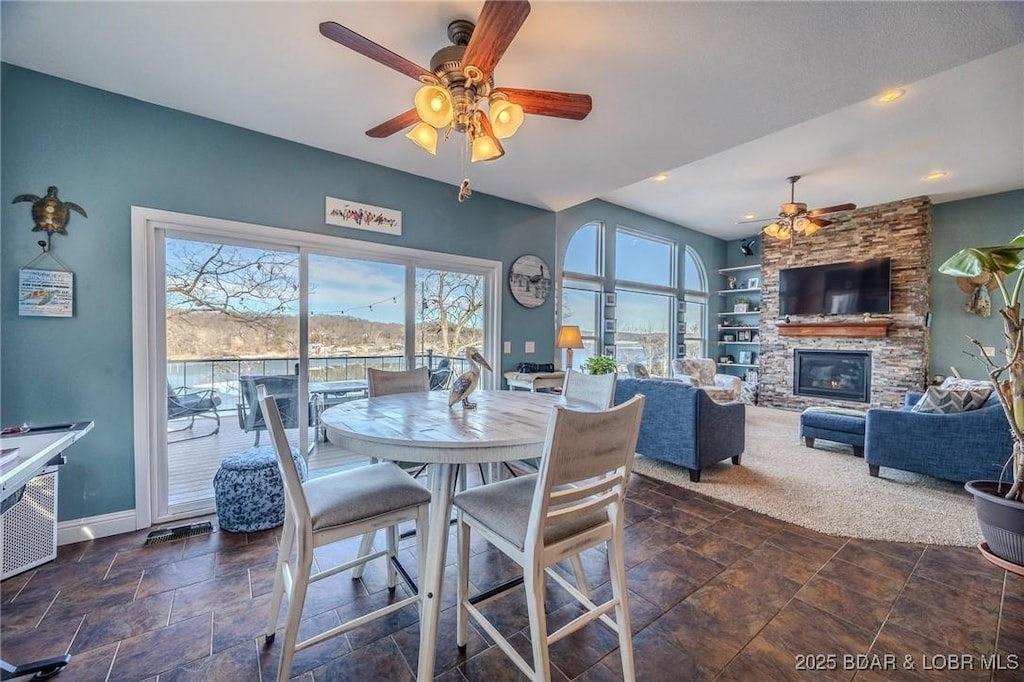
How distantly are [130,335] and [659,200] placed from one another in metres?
5.76

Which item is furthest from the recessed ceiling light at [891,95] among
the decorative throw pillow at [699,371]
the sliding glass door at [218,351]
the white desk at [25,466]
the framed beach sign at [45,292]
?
the framed beach sign at [45,292]

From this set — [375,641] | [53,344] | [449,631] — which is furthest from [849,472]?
[53,344]

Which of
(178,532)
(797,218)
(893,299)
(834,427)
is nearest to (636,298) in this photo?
(797,218)

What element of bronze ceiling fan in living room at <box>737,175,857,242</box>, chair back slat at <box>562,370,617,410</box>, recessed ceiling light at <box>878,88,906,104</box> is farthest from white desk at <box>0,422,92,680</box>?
bronze ceiling fan in living room at <box>737,175,857,242</box>

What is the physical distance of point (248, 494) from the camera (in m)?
2.45

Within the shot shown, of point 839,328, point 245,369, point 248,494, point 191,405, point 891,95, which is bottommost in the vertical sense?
point 248,494

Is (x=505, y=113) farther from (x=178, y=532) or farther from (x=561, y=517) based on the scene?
(x=178, y=532)

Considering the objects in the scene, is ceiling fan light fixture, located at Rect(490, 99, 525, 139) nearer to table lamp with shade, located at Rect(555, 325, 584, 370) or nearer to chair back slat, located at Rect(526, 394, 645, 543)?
chair back slat, located at Rect(526, 394, 645, 543)

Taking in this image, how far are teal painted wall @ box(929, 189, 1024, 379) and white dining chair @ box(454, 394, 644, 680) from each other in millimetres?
6629

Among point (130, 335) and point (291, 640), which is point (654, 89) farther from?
point (130, 335)

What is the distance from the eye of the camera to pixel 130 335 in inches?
96.0

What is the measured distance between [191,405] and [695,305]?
7.52 meters

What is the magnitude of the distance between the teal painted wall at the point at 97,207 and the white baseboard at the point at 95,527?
0.03 meters

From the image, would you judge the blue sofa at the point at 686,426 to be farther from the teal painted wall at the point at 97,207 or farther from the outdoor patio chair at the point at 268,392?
the teal painted wall at the point at 97,207
